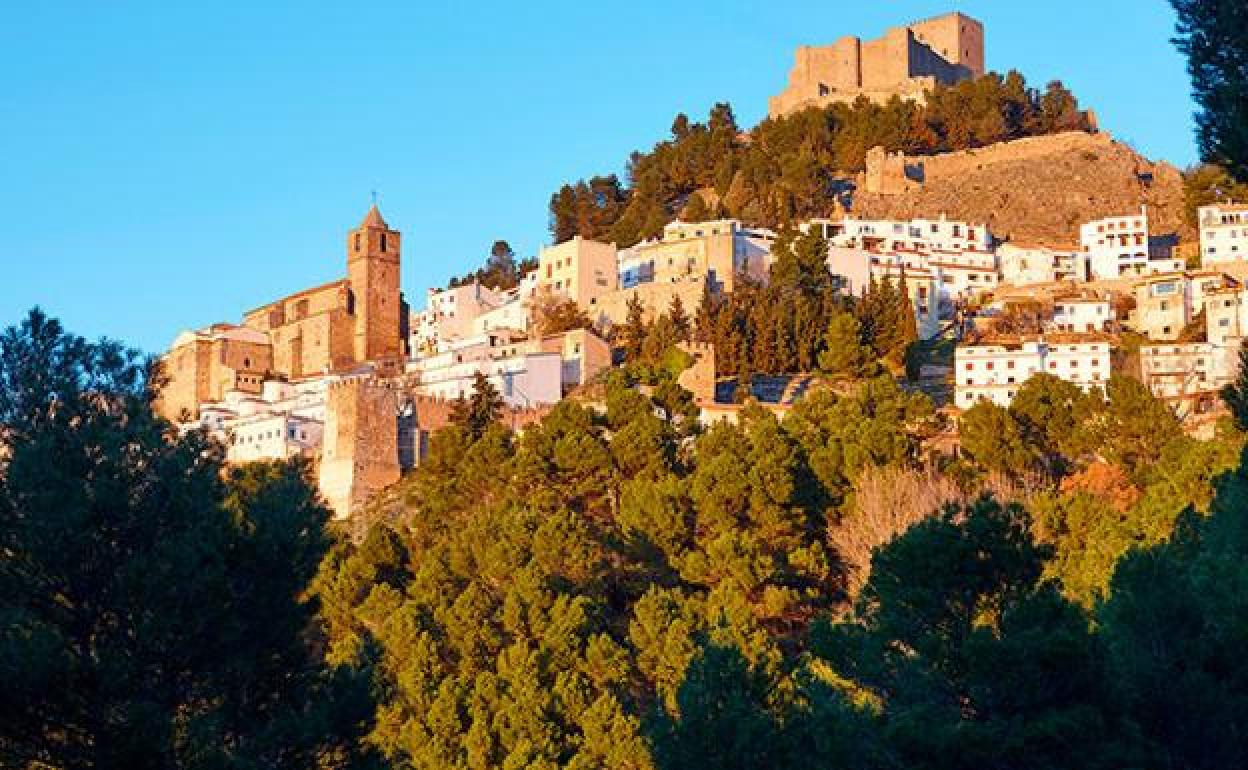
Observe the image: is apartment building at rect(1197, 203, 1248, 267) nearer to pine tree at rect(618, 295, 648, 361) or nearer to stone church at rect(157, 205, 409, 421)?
pine tree at rect(618, 295, 648, 361)

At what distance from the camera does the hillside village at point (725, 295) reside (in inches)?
2228

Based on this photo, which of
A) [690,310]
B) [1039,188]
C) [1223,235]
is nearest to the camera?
[690,310]

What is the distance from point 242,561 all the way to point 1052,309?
50.3 m

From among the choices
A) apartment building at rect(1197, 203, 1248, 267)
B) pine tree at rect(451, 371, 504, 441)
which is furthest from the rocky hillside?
pine tree at rect(451, 371, 504, 441)

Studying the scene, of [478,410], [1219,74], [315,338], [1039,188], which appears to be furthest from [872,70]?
[1219,74]

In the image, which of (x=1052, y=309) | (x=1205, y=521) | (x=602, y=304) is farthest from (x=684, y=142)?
(x=1205, y=521)

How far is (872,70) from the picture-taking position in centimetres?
9281

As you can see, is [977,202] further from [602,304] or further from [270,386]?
[270,386]

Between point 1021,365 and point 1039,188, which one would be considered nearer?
point 1021,365

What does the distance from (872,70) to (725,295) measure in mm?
30552


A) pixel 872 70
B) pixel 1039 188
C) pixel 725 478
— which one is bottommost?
pixel 725 478

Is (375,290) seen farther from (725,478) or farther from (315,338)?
(725,478)

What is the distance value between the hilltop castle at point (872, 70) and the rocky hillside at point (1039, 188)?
640 cm

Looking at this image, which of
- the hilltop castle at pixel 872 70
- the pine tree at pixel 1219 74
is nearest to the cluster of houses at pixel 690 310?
the hilltop castle at pixel 872 70
